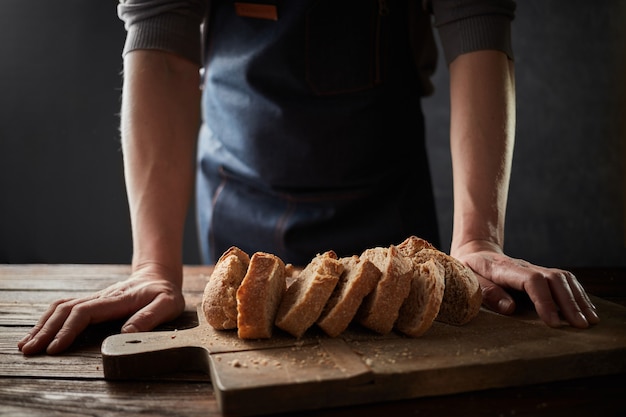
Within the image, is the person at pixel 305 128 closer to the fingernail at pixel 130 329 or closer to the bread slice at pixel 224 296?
the fingernail at pixel 130 329

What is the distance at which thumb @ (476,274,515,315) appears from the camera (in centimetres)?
145

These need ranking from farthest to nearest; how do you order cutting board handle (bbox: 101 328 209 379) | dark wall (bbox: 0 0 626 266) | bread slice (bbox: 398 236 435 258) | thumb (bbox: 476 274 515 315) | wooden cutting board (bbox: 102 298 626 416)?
1. dark wall (bbox: 0 0 626 266)
2. bread slice (bbox: 398 236 435 258)
3. thumb (bbox: 476 274 515 315)
4. cutting board handle (bbox: 101 328 209 379)
5. wooden cutting board (bbox: 102 298 626 416)

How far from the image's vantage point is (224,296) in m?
1.36

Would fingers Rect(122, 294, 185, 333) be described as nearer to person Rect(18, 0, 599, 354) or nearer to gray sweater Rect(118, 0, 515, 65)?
person Rect(18, 0, 599, 354)

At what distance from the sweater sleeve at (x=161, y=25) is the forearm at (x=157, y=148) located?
3 centimetres

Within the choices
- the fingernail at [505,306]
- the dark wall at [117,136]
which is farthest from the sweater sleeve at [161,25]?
the fingernail at [505,306]

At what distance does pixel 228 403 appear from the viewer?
1047 mm

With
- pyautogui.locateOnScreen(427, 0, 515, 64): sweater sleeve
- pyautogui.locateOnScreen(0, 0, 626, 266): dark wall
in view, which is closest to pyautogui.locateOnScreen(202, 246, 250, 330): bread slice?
pyautogui.locateOnScreen(427, 0, 515, 64): sweater sleeve

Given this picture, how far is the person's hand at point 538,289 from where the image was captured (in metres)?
1.39

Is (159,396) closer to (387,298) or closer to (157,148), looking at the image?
(387,298)

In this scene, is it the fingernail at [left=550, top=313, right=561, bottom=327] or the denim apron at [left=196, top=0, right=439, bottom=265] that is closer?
the fingernail at [left=550, top=313, right=561, bottom=327]

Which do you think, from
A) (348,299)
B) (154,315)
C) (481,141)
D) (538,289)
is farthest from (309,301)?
(481,141)

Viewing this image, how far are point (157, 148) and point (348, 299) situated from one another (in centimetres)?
96

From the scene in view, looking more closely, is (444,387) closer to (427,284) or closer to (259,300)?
(427,284)
